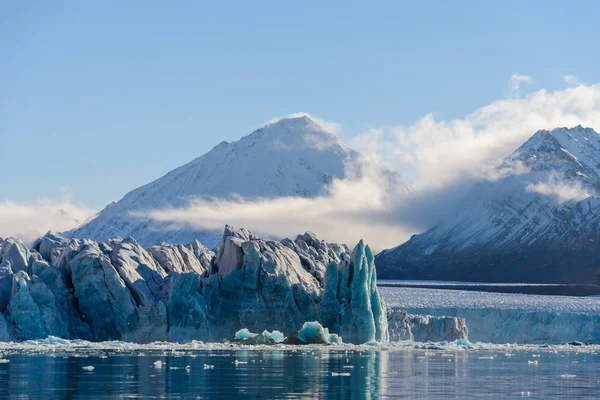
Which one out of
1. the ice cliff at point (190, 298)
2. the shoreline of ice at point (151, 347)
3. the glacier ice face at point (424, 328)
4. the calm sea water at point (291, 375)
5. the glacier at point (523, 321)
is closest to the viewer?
the calm sea water at point (291, 375)

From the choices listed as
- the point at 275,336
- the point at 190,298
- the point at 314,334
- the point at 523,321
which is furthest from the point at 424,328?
the point at 190,298

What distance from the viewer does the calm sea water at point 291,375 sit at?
32406 mm

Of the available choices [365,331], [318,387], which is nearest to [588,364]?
[365,331]

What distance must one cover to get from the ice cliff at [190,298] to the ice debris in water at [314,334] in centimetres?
241

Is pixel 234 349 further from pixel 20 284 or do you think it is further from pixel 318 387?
pixel 318 387

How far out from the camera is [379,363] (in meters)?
45.8

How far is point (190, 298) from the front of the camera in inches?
2318

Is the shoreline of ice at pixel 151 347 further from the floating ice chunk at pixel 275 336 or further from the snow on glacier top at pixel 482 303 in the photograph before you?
the snow on glacier top at pixel 482 303

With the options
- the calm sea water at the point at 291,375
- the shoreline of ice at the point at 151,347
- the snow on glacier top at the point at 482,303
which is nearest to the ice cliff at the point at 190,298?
the shoreline of ice at the point at 151,347

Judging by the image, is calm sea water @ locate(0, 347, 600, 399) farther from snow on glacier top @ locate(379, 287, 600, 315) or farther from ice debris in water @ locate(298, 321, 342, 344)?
snow on glacier top @ locate(379, 287, 600, 315)

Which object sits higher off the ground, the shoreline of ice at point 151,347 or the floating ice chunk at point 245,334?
the floating ice chunk at point 245,334

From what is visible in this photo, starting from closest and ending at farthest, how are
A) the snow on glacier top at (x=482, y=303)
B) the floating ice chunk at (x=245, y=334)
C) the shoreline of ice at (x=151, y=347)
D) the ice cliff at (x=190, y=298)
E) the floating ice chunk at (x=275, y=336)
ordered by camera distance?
the shoreline of ice at (x=151, y=347)
the floating ice chunk at (x=275, y=336)
the floating ice chunk at (x=245, y=334)
the ice cliff at (x=190, y=298)
the snow on glacier top at (x=482, y=303)

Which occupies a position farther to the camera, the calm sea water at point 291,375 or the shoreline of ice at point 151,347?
the shoreline of ice at point 151,347

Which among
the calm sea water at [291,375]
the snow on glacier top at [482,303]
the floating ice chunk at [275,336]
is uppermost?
the snow on glacier top at [482,303]
